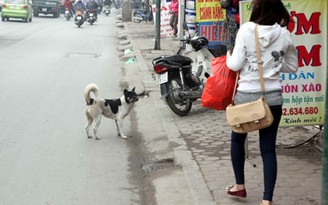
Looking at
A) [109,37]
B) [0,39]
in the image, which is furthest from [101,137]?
[109,37]

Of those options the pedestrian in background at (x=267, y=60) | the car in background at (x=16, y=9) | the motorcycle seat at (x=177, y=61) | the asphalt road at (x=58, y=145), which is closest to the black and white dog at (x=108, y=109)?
the asphalt road at (x=58, y=145)

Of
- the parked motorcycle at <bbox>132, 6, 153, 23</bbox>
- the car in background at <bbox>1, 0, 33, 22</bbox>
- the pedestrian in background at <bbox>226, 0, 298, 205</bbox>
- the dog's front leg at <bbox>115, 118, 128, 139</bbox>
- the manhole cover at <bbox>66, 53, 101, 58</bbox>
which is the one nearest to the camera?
the pedestrian in background at <bbox>226, 0, 298, 205</bbox>

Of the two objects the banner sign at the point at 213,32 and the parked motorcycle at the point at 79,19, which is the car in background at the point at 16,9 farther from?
the banner sign at the point at 213,32

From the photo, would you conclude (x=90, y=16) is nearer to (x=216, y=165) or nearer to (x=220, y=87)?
(x=216, y=165)

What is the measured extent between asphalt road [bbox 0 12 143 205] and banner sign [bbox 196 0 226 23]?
237 cm

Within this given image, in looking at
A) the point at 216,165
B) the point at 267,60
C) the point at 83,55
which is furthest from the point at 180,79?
the point at 83,55

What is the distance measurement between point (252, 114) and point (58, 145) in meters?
3.78

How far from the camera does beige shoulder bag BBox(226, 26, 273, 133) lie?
4293mm

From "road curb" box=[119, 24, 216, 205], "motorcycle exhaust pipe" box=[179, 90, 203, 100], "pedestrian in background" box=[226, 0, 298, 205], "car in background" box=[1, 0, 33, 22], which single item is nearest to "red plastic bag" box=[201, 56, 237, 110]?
"pedestrian in background" box=[226, 0, 298, 205]

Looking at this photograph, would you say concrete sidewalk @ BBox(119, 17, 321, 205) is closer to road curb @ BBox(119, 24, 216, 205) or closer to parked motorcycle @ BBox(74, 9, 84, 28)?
road curb @ BBox(119, 24, 216, 205)

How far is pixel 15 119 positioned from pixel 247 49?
5.29 meters

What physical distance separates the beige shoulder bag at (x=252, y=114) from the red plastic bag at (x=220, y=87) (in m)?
0.27

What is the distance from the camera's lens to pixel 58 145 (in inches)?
293

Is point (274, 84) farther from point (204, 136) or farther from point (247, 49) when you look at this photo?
point (204, 136)
